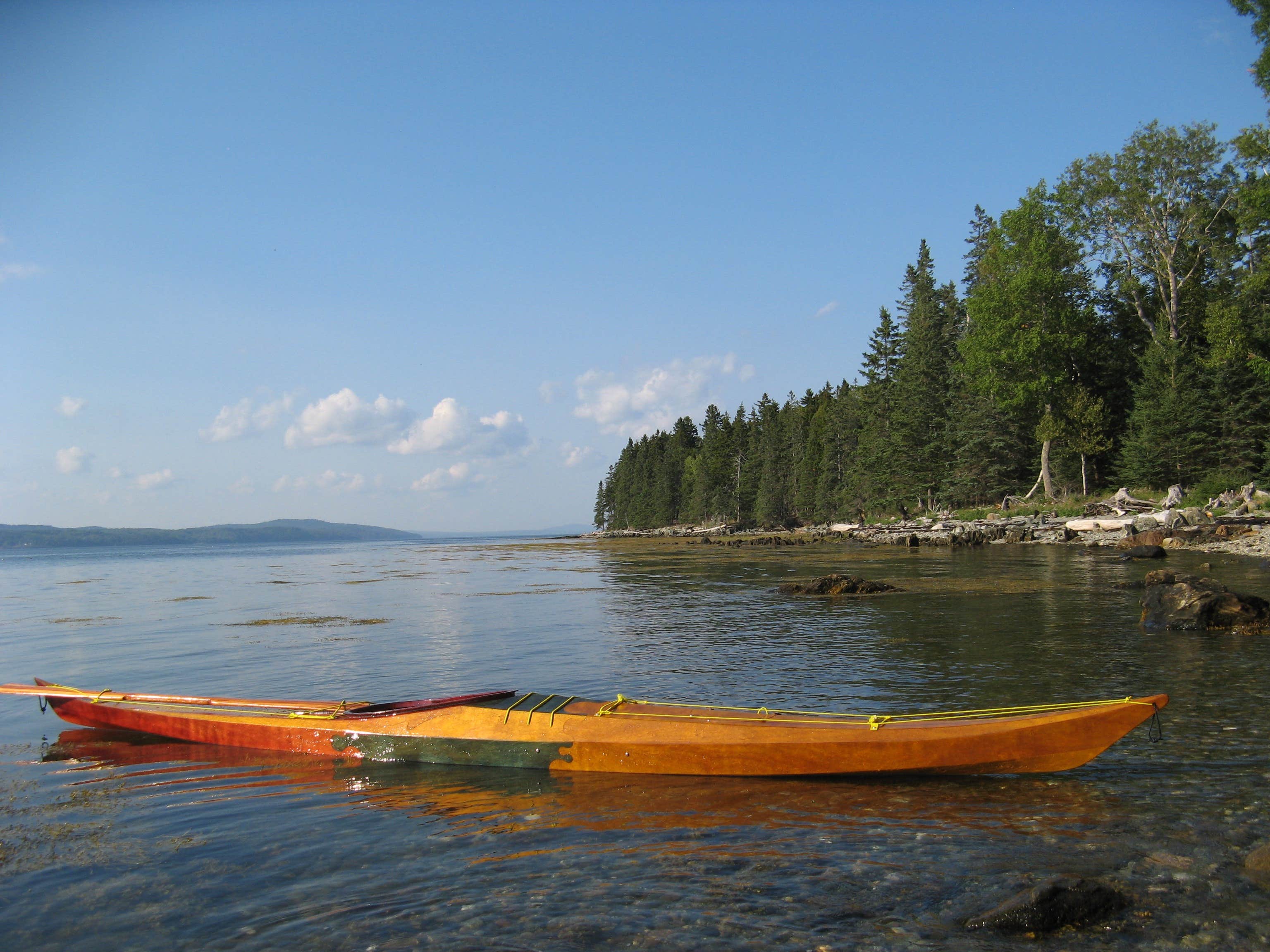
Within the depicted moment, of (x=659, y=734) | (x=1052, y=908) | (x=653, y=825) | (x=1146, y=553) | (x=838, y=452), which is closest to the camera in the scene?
Result: (x=1052, y=908)

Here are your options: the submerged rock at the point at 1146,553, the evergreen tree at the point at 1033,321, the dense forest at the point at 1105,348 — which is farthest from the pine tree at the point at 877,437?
the submerged rock at the point at 1146,553

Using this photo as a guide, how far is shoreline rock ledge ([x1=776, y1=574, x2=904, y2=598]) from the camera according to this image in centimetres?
2252

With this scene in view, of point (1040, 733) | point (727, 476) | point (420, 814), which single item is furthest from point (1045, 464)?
point (727, 476)

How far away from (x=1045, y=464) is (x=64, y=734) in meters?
48.7

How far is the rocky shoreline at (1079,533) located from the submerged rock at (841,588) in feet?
42.5

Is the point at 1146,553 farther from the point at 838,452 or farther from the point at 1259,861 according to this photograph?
the point at 838,452

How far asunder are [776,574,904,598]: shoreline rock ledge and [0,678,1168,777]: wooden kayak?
14.7 metres

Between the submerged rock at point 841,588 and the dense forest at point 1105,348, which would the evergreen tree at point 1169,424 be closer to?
the dense forest at point 1105,348

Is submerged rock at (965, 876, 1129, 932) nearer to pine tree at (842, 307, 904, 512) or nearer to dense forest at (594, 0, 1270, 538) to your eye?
dense forest at (594, 0, 1270, 538)

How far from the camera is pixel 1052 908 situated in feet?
14.8

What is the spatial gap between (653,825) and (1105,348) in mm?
54143

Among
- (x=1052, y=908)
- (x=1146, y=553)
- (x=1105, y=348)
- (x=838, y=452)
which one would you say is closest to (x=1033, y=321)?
(x=1105, y=348)

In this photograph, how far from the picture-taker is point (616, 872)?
5.50 metres

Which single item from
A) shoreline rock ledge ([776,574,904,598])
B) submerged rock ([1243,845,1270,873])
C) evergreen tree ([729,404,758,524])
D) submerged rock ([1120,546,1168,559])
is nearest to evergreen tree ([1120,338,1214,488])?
submerged rock ([1120,546,1168,559])
